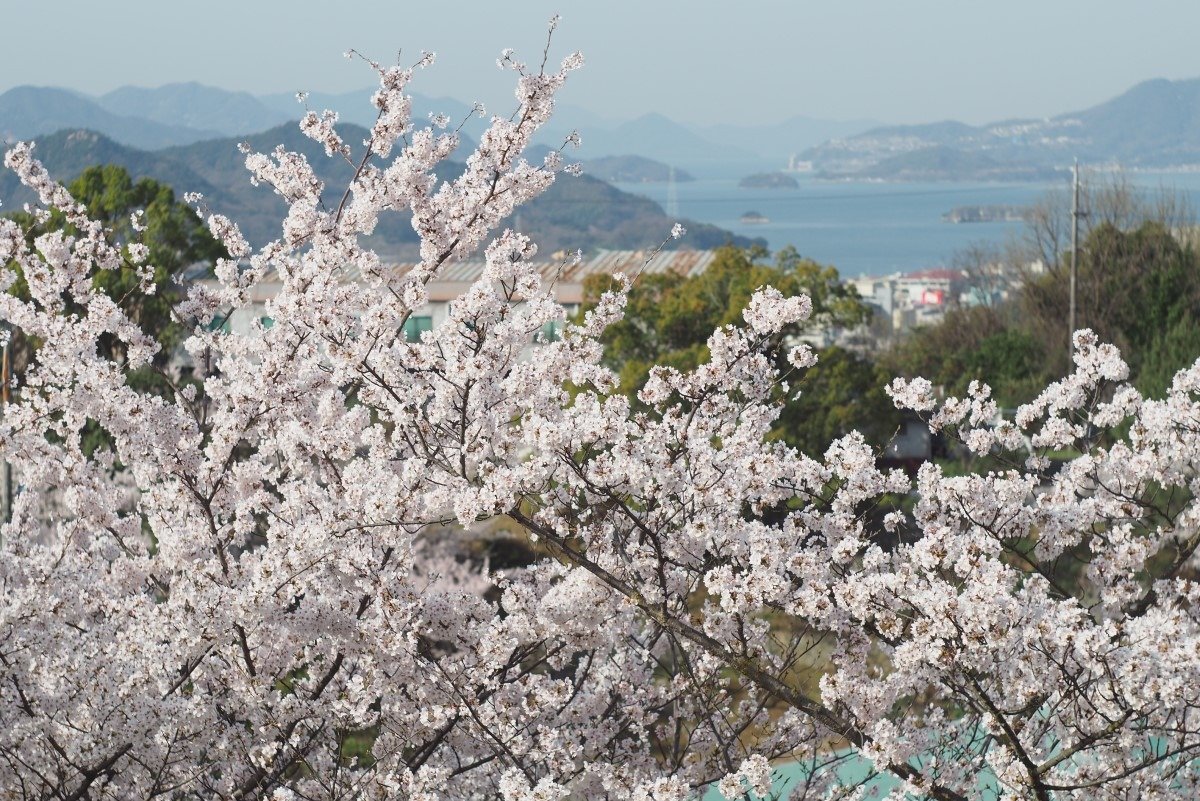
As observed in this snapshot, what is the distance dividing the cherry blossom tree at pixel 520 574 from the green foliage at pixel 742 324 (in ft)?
42.1

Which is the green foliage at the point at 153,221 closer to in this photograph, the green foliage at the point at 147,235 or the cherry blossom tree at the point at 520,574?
the green foliage at the point at 147,235

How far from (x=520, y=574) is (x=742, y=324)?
14.4 metres

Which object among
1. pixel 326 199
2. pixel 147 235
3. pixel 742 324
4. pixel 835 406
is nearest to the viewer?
pixel 147 235

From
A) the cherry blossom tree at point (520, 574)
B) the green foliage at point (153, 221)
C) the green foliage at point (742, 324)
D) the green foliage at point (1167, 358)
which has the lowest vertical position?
the green foliage at point (1167, 358)

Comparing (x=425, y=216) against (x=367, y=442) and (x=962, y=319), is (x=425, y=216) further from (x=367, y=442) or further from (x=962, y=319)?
(x=962, y=319)

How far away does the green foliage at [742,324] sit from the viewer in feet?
61.0

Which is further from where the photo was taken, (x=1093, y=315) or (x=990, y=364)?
(x=1093, y=315)

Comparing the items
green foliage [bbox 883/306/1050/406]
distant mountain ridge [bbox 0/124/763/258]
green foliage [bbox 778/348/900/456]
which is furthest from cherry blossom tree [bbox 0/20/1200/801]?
distant mountain ridge [bbox 0/124/763/258]

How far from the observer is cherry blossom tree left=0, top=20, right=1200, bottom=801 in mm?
3578

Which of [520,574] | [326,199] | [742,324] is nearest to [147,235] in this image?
[742,324]

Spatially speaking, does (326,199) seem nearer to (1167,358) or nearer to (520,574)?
(1167,358)

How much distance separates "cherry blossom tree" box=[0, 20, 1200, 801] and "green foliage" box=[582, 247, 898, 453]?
1282 centimetres

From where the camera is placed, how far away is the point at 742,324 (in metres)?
19.0

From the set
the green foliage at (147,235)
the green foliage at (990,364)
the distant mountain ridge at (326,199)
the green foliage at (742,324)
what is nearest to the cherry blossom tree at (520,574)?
the green foliage at (147,235)
